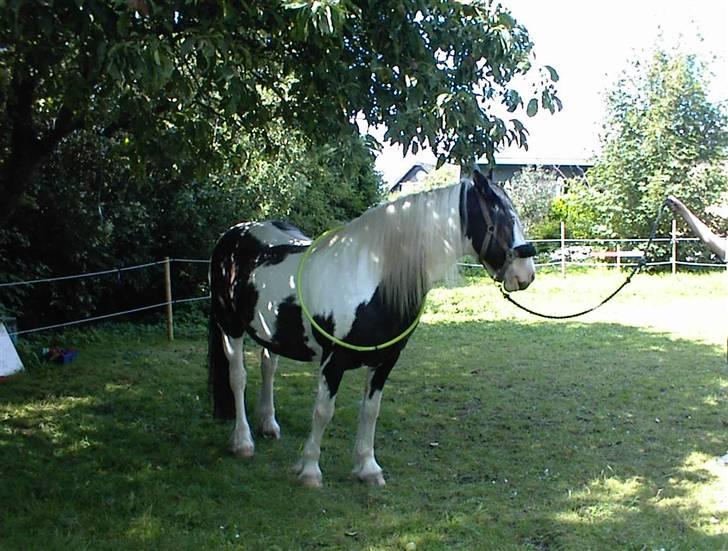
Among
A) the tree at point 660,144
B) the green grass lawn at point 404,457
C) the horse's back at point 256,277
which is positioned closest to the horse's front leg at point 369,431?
the green grass lawn at point 404,457

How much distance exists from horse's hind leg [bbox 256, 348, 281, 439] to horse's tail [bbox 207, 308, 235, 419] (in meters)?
0.25

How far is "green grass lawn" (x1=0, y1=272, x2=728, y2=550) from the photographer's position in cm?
326

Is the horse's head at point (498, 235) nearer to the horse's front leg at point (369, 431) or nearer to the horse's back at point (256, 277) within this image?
the horse's front leg at point (369, 431)

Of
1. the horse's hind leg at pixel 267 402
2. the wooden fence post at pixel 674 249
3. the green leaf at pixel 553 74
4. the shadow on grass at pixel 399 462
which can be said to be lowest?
the shadow on grass at pixel 399 462

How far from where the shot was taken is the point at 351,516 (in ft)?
11.3

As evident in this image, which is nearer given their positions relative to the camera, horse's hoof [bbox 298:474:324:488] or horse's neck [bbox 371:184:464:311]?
horse's neck [bbox 371:184:464:311]

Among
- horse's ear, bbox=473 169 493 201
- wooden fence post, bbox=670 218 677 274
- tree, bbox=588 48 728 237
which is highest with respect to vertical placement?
tree, bbox=588 48 728 237

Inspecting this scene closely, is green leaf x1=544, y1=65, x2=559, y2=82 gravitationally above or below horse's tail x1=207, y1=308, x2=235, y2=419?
above

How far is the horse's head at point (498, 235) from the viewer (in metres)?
3.46

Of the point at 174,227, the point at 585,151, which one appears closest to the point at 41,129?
the point at 174,227

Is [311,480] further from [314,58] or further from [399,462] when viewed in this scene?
[314,58]

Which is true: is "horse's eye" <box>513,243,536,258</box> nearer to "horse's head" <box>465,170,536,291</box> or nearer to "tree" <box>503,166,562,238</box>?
"horse's head" <box>465,170,536,291</box>

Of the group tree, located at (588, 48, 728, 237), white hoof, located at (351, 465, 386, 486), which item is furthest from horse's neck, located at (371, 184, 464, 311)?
tree, located at (588, 48, 728, 237)

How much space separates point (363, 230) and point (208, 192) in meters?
6.58
